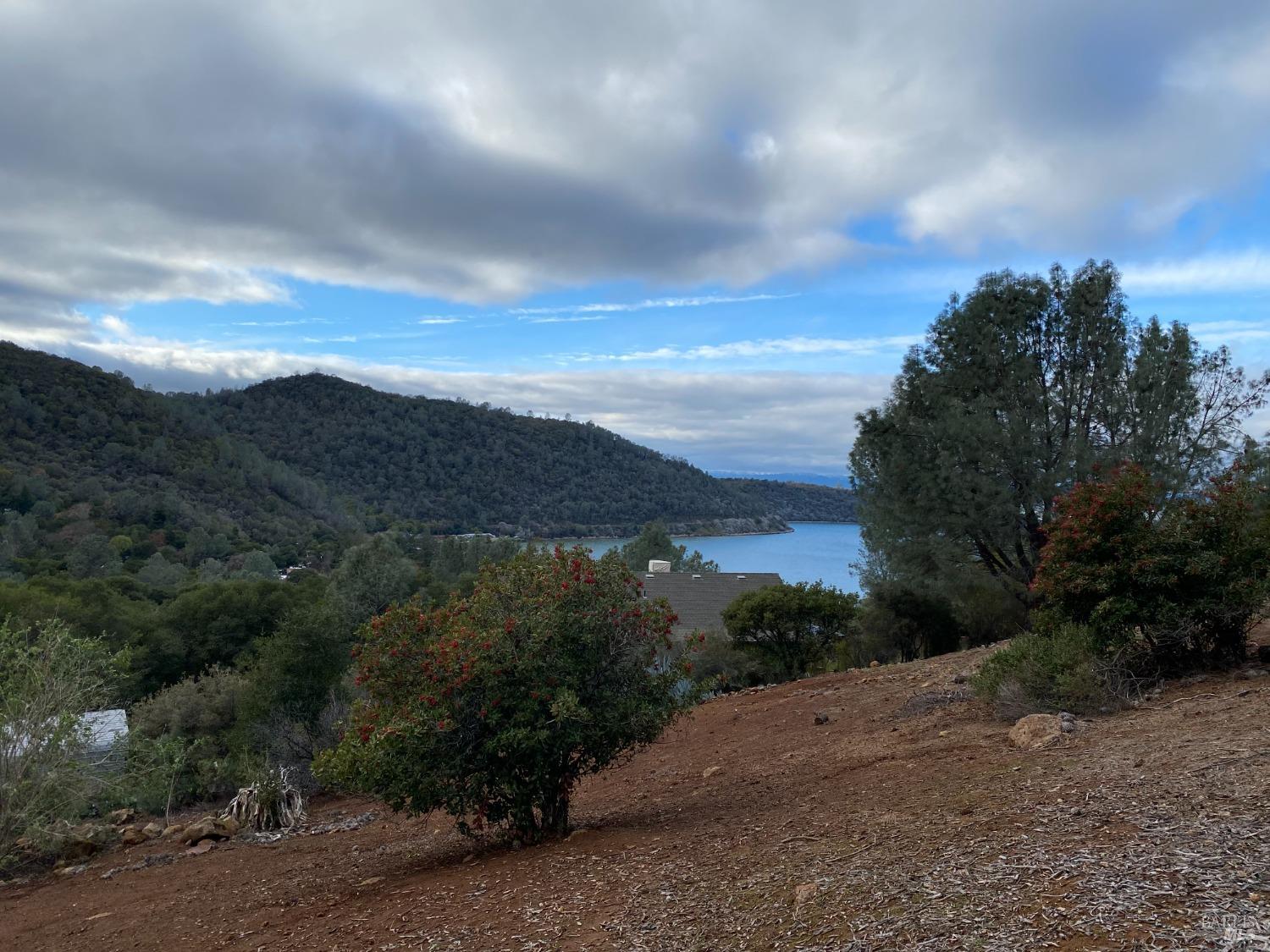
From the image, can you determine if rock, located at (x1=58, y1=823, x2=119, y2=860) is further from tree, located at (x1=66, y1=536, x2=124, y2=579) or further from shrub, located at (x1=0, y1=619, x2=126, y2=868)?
tree, located at (x1=66, y1=536, x2=124, y2=579)

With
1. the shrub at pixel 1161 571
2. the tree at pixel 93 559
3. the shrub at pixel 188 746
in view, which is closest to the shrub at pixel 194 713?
the shrub at pixel 188 746

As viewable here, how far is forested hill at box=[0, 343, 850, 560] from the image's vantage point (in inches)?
2709

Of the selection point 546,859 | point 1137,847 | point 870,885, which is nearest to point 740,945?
point 870,885

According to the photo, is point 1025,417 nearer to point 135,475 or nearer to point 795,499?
point 135,475

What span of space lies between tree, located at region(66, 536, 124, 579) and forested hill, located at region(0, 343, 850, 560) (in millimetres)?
5365

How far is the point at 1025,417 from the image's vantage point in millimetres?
17703

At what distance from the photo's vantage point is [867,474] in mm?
20656

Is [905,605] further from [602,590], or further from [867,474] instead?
[602,590]

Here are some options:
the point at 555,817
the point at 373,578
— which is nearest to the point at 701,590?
the point at 373,578

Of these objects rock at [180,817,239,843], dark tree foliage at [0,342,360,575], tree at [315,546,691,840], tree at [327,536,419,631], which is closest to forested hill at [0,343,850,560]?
dark tree foliage at [0,342,360,575]

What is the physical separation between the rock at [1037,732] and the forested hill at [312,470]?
64894mm

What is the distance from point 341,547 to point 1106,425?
199ft

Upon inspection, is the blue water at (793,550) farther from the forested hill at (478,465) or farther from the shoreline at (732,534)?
the forested hill at (478,465)

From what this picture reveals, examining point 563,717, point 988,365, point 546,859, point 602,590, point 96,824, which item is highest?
point 988,365
